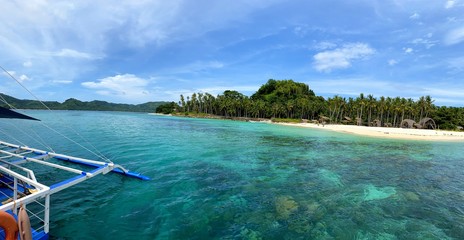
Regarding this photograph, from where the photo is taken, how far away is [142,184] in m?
11.8

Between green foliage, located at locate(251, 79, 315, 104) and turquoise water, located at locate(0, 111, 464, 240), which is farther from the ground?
green foliage, located at locate(251, 79, 315, 104)

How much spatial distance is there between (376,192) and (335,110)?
3699 inches

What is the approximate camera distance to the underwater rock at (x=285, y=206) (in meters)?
8.98

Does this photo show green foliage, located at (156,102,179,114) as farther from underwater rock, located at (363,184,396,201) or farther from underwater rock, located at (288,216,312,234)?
underwater rock, located at (288,216,312,234)

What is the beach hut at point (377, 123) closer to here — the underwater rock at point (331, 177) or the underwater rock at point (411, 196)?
the underwater rock at point (331, 177)

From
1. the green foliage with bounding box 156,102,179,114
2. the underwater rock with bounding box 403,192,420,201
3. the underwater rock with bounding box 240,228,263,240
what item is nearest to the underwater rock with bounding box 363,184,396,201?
the underwater rock with bounding box 403,192,420,201

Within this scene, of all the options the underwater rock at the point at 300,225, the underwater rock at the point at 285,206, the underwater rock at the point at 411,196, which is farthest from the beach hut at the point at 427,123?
the underwater rock at the point at 300,225

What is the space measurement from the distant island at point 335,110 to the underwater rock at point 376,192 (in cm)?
7519

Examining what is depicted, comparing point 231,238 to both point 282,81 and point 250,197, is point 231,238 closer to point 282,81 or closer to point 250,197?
point 250,197

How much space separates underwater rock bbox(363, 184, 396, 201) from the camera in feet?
37.4

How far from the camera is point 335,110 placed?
9919cm

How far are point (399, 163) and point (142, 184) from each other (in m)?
19.7

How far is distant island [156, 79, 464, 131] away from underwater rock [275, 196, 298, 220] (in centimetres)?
8040

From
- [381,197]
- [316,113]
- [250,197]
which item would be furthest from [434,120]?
[250,197]
